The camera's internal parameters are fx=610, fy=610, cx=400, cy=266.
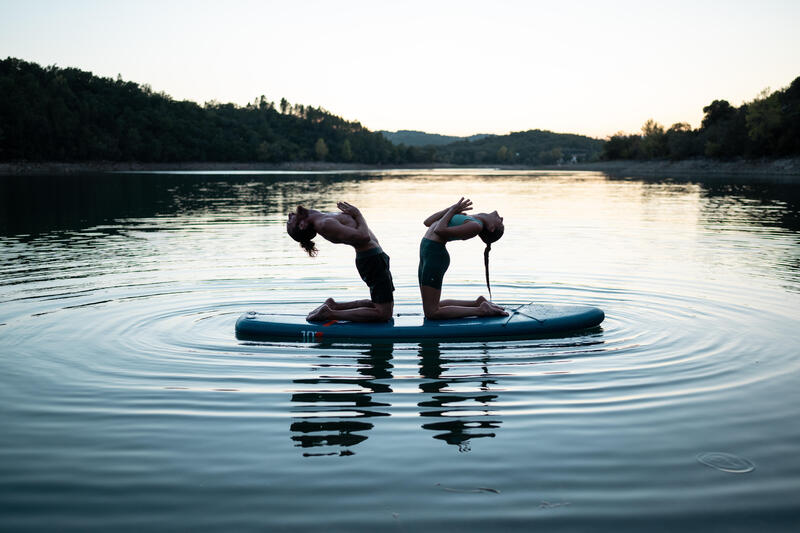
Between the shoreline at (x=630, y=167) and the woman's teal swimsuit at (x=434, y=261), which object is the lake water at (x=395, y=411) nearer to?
the woman's teal swimsuit at (x=434, y=261)

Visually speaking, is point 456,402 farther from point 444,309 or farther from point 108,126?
point 108,126

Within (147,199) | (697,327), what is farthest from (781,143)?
(697,327)

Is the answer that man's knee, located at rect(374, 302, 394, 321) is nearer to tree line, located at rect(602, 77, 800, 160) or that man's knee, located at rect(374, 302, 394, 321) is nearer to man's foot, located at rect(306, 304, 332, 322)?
man's foot, located at rect(306, 304, 332, 322)

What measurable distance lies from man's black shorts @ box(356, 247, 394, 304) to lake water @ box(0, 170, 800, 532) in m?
0.76

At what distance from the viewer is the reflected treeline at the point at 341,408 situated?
4949 millimetres

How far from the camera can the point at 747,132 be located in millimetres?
86250

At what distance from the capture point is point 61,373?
6.64 meters

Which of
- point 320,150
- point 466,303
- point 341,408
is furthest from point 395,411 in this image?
point 320,150

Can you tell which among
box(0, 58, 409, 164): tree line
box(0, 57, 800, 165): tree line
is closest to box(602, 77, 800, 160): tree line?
box(0, 57, 800, 165): tree line

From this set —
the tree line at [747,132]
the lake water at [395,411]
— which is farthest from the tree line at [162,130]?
the lake water at [395,411]

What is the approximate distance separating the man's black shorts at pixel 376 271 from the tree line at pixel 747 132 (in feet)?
268

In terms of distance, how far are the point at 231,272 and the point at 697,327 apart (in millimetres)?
8768

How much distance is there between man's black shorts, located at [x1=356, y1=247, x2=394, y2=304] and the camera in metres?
7.94

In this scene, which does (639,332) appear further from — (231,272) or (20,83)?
(20,83)
